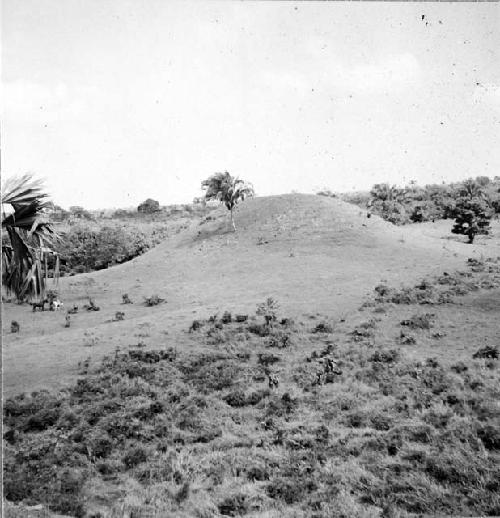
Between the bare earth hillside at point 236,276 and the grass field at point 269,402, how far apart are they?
26 centimetres

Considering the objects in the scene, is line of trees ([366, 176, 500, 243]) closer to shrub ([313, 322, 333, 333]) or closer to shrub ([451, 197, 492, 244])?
shrub ([451, 197, 492, 244])

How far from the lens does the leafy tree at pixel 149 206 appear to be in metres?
115

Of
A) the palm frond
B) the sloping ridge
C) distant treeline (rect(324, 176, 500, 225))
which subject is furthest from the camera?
distant treeline (rect(324, 176, 500, 225))

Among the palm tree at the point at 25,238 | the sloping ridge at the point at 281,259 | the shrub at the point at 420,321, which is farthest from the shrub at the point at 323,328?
the palm tree at the point at 25,238

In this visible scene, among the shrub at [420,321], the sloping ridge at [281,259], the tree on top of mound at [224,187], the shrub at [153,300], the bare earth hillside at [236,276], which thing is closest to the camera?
the shrub at [420,321]

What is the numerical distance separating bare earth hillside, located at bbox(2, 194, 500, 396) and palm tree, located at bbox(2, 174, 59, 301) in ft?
30.3

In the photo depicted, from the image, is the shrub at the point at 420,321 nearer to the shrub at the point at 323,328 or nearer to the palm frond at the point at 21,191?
the shrub at the point at 323,328

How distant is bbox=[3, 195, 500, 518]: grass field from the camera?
919cm

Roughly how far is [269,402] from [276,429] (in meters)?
1.78

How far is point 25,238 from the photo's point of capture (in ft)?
27.9

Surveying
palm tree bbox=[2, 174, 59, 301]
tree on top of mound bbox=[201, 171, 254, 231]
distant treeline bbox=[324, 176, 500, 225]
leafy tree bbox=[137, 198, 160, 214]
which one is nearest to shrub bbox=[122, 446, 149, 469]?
palm tree bbox=[2, 174, 59, 301]

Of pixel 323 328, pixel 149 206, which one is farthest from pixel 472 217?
pixel 149 206

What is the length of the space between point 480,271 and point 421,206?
47.7 m

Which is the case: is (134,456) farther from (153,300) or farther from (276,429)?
(153,300)
